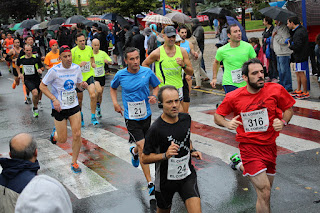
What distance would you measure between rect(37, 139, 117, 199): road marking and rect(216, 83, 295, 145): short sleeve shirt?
2358mm

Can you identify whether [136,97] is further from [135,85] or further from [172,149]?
[172,149]

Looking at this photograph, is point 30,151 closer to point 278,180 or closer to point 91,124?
point 278,180

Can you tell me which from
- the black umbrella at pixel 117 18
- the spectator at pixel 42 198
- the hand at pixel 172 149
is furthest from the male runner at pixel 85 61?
the black umbrella at pixel 117 18

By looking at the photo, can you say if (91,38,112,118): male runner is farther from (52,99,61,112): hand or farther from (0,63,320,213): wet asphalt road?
(52,99,61,112): hand

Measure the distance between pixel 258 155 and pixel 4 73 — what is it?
897 inches

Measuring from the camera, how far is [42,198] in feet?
9.43

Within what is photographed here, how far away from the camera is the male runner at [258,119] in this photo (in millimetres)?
5074

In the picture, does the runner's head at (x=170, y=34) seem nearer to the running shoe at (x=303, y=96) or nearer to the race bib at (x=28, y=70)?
the running shoe at (x=303, y=96)

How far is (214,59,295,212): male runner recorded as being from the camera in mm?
5074

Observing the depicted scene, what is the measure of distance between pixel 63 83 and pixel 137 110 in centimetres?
178

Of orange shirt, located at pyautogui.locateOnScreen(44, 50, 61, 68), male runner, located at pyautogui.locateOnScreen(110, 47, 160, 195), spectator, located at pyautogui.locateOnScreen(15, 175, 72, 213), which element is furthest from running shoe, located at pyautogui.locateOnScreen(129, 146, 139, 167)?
orange shirt, located at pyautogui.locateOnScreen(44, 50, 61, 68)

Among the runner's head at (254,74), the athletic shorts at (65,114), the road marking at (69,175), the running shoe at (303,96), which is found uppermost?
the runner's head at (254,74)

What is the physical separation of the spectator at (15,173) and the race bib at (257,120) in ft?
8.11

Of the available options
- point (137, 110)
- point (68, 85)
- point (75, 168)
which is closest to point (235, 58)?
point (137, 110)
